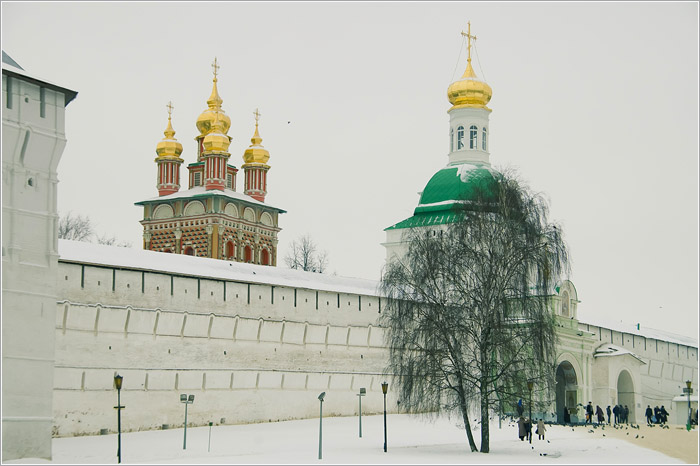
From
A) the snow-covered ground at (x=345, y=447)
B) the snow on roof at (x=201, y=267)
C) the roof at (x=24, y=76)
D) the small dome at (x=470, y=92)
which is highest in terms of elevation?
the small dome at (x=470, y=92)

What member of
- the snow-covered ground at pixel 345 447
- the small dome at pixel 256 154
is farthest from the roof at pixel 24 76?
the small dome at pixel 256 154

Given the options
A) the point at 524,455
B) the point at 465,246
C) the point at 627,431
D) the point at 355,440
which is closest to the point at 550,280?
the point at 465,246

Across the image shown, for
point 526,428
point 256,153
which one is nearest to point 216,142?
point 256,153

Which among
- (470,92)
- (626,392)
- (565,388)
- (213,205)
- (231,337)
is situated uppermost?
(470,92)

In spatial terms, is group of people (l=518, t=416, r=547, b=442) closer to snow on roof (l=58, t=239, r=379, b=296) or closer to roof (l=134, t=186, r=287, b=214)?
snow on roof (l=58, t=239, r=379, b=296)

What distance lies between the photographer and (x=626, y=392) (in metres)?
35.2

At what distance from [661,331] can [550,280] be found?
2515 cm

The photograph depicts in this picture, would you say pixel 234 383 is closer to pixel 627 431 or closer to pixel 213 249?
pixel 627 431

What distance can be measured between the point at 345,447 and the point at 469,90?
65.1 feet

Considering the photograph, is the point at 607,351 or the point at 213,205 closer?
the point at 607,351

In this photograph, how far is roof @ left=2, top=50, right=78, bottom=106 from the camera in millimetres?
16875

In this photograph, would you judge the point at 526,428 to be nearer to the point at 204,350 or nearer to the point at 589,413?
the point at 204,350

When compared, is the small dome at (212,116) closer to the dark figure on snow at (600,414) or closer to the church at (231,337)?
the church at (231,337)

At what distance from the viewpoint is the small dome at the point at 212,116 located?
44375mm
